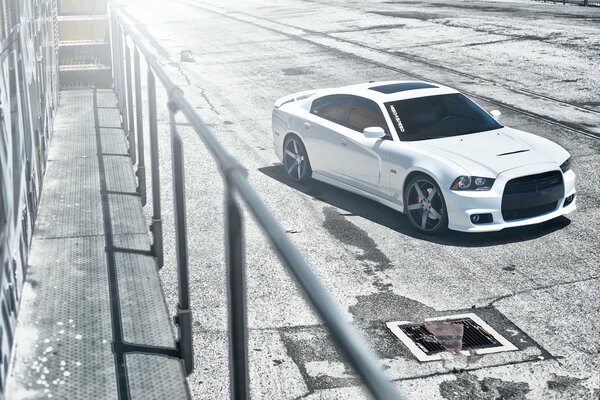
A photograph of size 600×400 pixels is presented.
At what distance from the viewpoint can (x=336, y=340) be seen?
225 centimetres

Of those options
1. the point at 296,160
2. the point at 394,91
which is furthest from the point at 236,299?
the point at 296,160

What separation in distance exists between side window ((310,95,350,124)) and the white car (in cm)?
2

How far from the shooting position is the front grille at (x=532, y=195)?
971cm

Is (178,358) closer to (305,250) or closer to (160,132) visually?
(305,250)

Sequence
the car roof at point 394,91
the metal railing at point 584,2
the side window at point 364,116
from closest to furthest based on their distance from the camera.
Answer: the side window at point 364,116
the car roof at point 394,91
the metal railing at point 584,2

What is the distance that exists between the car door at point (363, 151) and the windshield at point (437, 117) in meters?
0.21

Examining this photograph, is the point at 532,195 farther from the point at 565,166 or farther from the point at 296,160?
the point at 296,160

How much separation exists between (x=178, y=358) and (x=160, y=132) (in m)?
10.6

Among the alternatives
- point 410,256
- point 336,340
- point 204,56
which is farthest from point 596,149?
point 204,56

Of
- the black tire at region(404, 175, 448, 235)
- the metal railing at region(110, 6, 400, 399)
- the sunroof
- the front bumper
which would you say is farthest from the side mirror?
the metal railing at region(110, 6, 400, 399)

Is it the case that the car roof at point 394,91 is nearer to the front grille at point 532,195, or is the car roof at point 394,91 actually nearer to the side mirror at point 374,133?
the side mirror at point 374,133

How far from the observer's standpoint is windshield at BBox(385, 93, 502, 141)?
1083 cm

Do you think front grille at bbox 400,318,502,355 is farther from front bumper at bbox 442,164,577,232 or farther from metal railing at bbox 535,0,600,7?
metal railing at bbox 535,0,600,7

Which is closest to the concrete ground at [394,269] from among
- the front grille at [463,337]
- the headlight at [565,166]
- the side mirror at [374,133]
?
the front grille at [463,337]
